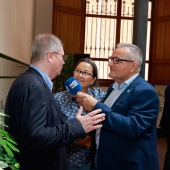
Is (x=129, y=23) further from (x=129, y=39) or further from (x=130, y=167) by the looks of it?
(x=130, y=167)

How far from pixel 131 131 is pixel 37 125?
0.75m

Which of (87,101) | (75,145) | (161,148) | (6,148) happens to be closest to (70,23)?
(161,148)

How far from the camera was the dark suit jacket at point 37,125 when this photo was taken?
1880 millimetres

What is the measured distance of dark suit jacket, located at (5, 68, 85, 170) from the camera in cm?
188

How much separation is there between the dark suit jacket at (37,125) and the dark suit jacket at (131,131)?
0.47 metres

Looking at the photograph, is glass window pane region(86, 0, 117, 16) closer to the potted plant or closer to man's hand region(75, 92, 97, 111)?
man's hand region(75, 92, 97, 111)

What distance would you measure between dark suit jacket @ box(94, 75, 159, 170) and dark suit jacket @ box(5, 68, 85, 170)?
0.47 meters

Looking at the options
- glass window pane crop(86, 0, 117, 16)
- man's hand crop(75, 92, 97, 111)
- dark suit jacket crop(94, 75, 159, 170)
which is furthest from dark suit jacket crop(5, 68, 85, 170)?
glass window pane crop(86, 0, 117, 16)

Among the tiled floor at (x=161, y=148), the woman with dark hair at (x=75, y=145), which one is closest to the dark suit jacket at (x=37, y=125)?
the woman with dark hair at (x=75, y=145)

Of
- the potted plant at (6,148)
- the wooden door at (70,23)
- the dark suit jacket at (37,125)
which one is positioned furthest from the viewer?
the wooden door at (70,23)

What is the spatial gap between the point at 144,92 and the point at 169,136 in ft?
5.44

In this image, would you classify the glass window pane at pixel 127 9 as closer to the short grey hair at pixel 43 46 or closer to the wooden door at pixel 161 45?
the wooden door at pixel 161 45

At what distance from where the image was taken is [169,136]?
3975 mm

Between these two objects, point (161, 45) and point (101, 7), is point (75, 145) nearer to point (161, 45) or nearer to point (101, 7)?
point (161, 45)
